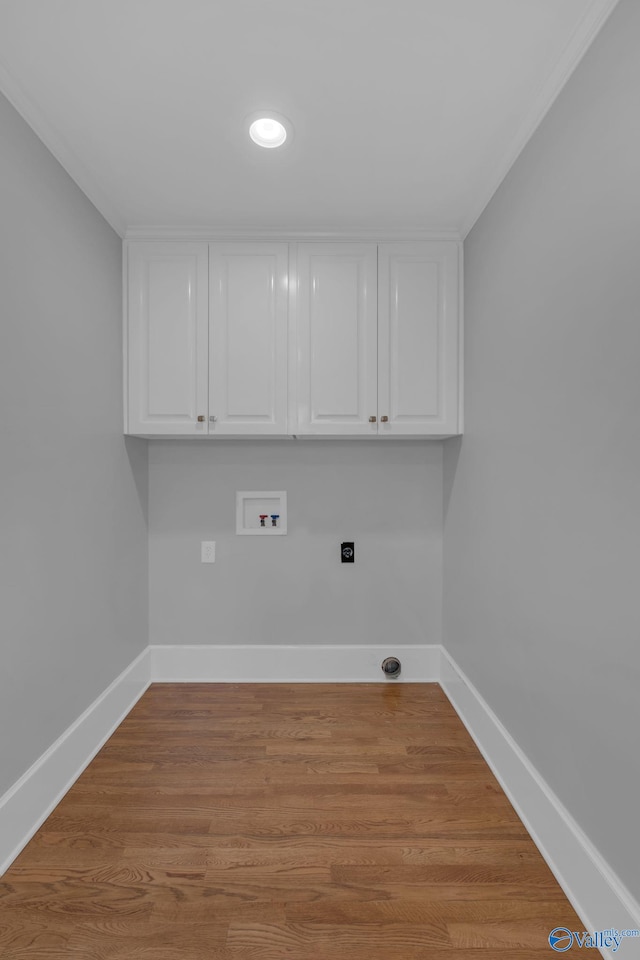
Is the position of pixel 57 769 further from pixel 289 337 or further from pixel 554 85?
pixel 554 85

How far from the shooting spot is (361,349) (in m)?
2.24

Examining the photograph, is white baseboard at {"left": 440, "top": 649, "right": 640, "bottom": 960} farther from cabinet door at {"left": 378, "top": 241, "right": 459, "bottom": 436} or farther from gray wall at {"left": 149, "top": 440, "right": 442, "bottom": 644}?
cabinet door at {"left": 378, "top": 241, "right": 459, "bottom": 436}

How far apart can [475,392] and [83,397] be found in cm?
161

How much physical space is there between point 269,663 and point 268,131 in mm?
A: 2329

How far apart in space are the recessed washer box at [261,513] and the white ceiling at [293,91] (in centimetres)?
134

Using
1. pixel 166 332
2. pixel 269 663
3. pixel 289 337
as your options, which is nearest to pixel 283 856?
pixel 269 663

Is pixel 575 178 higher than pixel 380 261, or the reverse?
pixel 380 261

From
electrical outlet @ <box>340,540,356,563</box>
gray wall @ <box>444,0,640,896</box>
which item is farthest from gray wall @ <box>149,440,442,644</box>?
gray wall @ <box>444,0,640,896</box>

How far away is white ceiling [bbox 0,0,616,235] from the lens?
1.21 metres

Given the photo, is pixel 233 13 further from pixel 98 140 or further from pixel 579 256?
pixel 579 256

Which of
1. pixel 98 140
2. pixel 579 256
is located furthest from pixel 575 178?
pixel 98 140

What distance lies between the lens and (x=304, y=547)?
2.56 m

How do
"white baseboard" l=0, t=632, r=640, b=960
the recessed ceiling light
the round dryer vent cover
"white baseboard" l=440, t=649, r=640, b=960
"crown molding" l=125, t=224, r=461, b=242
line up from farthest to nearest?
the round dryer vent cover → "crown molding" l=125, t=224, r=461, b=242 → the recessed ceiling light → "white baseboard" l=0, t=632, r=640, b=960 → "white baseboard" l=440, t=649, r=640, b=960

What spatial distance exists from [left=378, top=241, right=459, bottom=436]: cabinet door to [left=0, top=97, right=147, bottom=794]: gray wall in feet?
4.03
